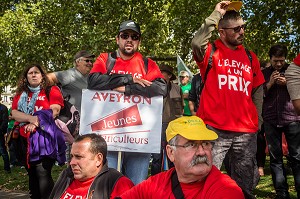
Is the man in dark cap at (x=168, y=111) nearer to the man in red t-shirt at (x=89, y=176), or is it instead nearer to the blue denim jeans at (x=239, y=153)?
the blue denim jeans at (x=239, y=153)

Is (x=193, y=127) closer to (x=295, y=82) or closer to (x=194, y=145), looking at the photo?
(x=194, y=145)

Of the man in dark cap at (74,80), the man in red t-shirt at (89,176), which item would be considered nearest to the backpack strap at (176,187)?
the man in red t-shirt at (89,176)

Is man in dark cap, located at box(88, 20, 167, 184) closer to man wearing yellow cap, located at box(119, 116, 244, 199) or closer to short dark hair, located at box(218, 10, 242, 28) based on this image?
short dark hair, located at box(218, 10, 242, 28)

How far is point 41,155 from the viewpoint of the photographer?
5.98 metres

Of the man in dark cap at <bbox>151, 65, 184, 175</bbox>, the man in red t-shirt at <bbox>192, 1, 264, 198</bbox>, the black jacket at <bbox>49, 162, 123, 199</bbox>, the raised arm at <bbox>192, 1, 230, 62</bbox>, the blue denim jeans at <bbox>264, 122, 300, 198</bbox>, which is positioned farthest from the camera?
the man in dark cap at <bbox>151, 65, 184, 175</bbox>

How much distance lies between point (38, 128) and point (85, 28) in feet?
51.6

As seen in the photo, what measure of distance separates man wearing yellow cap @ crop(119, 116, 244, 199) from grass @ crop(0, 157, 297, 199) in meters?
3.86

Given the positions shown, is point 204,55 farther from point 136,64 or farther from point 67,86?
point 67,86

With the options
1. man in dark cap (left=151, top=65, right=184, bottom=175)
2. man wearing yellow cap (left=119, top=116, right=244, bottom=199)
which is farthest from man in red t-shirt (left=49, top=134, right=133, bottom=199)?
man in dark cap (left=151, top=65, right=184, bottom=175)

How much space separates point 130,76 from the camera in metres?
5.07

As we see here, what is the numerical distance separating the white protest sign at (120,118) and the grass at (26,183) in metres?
2.27

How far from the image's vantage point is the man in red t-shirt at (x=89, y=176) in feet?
12.7

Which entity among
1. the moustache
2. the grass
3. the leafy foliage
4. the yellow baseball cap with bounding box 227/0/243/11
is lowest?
the grass

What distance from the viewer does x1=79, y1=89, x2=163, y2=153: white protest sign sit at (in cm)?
512
